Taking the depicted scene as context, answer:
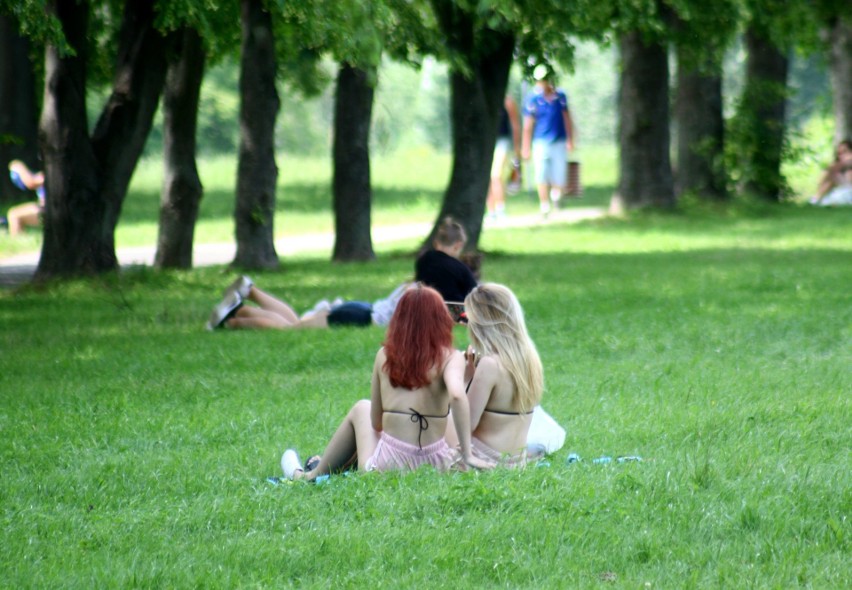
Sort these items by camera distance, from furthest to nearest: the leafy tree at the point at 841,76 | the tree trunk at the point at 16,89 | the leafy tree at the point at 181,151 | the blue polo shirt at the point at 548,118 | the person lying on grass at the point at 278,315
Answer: the tree trunk at the point at 16,89
the leafy tree at the point at 841,76
the blue polo shirt at the point at 548,118
the leafy tree at the point at 181,151
the person lying on grass at the point at 278,315

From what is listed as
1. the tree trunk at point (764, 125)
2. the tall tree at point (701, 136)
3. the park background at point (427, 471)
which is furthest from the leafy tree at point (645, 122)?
the park background at point (427, 471)

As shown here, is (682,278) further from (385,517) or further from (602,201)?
(602,201)

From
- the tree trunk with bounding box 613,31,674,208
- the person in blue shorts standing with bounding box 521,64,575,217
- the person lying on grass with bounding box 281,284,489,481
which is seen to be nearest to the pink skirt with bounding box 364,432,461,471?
the person lying on grass with bounding box 281,284,489,481

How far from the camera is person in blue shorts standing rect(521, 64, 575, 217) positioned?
24.4 metres

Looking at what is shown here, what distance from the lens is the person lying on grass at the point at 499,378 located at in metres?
6.83

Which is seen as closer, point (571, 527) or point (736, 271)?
point (571, 527)

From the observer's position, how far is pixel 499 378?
6836 mm

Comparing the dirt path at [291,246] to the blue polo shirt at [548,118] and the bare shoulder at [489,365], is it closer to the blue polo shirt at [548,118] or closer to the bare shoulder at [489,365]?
the blue polo shirt at [548,118]

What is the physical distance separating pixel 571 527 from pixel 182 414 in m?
3.83

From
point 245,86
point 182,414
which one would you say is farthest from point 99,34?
point 182,414

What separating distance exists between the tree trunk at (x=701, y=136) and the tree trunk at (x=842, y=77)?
11.6ft

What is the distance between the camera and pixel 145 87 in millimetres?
15555

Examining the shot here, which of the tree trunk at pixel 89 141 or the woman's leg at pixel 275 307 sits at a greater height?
the tree trunk at pixel 89 141

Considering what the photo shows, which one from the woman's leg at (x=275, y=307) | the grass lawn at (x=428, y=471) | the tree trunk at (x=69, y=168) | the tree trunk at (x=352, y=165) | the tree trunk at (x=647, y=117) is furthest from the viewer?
the tree trunk at (x=647, y=117)
